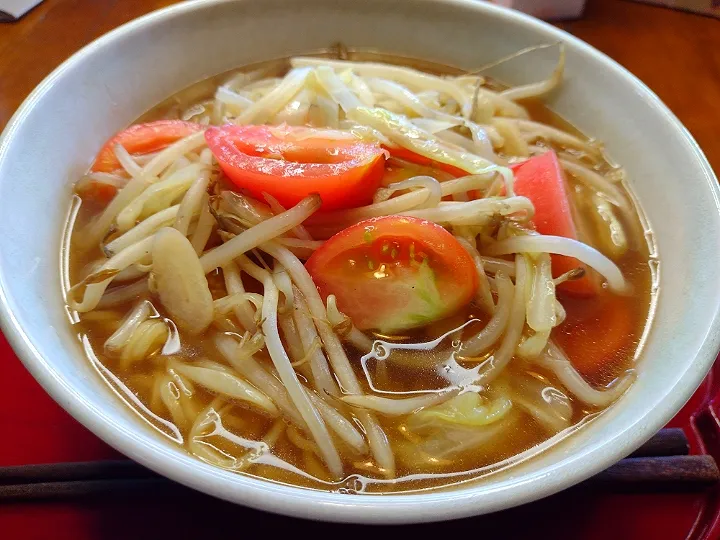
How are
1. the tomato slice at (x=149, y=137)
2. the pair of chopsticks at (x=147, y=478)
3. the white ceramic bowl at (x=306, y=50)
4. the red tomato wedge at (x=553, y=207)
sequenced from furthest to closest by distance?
1. the tomato slice at (x=149, y=137)
2. the red tomato wedge at (x=553, y=207)
3. the pair of chopsticks at (x=147, y=478)
4. the white ceramic bowl at (x=306, y=50)

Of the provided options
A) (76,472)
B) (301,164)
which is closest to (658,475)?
(301,164)

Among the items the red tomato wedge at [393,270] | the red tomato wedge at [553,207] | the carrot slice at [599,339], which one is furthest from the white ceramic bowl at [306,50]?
the red tomato wedge at [393,270]

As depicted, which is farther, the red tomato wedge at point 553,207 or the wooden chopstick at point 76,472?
the red tomato wedge at point 553,207

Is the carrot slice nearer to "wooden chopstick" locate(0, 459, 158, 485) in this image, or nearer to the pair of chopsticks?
the pair of chopsticks

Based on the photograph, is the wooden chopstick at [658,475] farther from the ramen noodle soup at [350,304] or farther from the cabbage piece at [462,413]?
the cabbage piece at [462,413]

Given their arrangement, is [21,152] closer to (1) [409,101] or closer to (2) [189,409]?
(2) [189,409]

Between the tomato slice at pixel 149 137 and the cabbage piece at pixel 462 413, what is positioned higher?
the tomato slice at pixel 149 137
